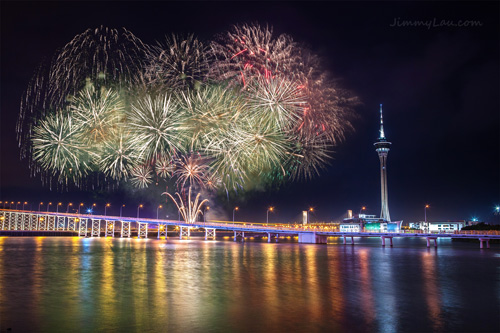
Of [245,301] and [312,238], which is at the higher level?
[245,301]

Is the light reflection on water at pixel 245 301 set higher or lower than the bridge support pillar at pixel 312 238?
higher

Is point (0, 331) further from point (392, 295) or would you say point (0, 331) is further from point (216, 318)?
point (392, 295)

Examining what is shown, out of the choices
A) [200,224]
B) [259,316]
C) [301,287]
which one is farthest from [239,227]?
[259,316]

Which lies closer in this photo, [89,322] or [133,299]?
[89,322]


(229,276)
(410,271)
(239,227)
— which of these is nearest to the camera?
(229,276)

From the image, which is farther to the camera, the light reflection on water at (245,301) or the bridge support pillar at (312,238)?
the bridge support pillar at (312,238)

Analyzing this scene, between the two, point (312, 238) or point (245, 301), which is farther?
point (312, 238)

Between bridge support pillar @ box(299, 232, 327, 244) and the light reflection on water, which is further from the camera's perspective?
bridge support pillar @ box(299, 232, 327, 244)

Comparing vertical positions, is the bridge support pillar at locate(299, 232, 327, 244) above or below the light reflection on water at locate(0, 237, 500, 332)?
below

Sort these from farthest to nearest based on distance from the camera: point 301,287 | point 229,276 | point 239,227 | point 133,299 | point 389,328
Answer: point 239,227
point 229,276
point 301,287
point 133,299
point 389,328
